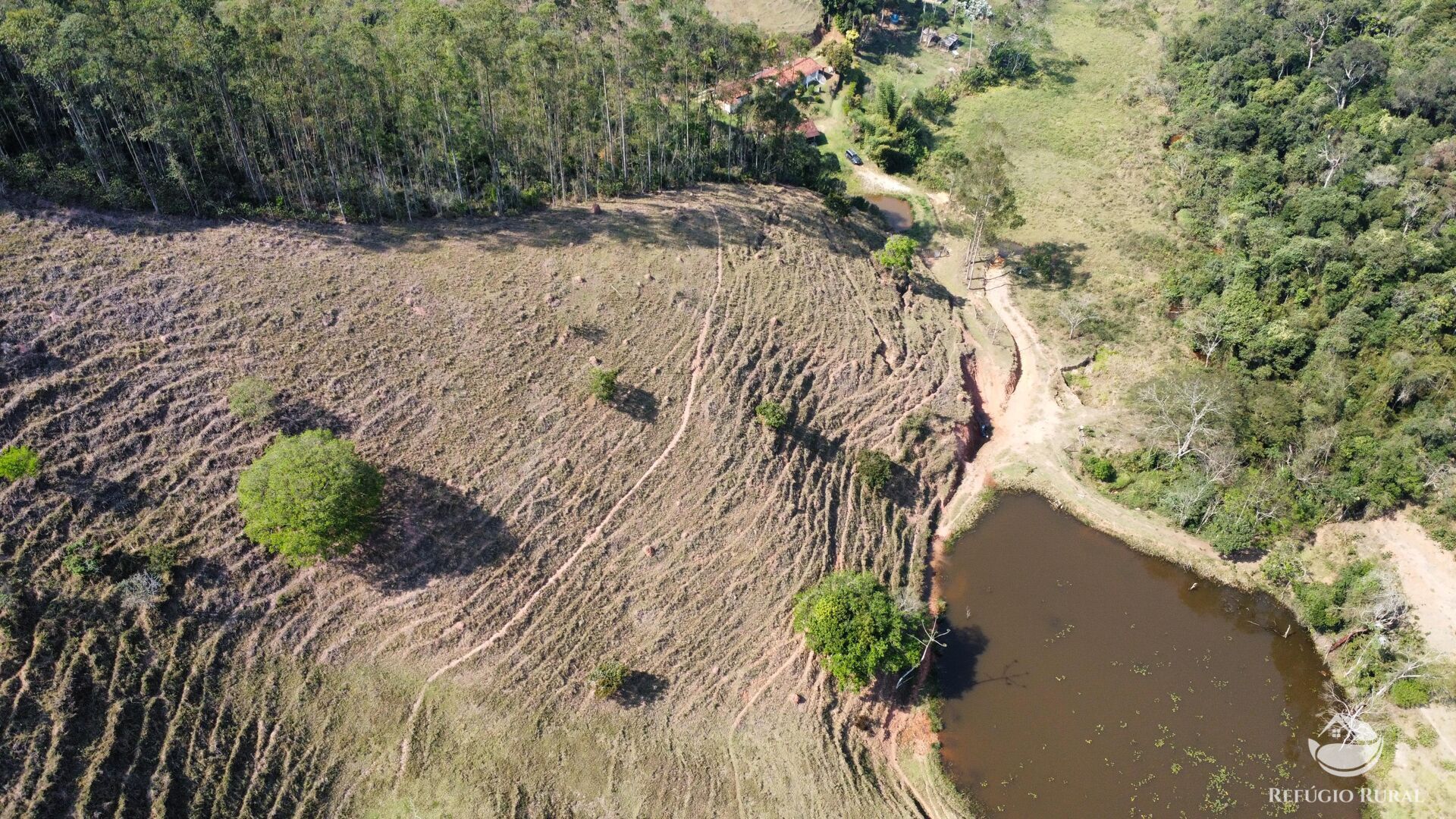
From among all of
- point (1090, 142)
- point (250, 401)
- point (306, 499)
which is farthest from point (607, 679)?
point (1090, 142)

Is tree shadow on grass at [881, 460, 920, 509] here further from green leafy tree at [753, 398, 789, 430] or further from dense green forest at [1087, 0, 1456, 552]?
dense green forest at [1087, 0, 1456, 552]

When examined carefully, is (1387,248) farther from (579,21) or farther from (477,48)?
(477,48)

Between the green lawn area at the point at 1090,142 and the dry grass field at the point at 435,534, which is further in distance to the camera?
the green lawn area at the point at 1090,142

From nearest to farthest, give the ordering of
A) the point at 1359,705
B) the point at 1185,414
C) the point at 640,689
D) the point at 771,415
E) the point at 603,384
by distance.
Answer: the point at 640,689 → the point at 1359,705 → the point at 603,384 → the point at 771,415 → the point at 1185,414

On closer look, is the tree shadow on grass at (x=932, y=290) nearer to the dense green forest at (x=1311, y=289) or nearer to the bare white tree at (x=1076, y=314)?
the bare white tree at (x=1076, y=314)

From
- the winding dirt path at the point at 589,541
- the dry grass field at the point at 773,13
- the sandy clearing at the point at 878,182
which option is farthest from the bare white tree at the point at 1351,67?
the winding dirt path at the point at 589,541

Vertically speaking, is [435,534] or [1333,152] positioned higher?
[1333,152]

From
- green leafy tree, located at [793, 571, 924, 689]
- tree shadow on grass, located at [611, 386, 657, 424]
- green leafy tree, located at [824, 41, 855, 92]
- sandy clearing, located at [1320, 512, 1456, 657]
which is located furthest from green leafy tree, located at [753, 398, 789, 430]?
green leafy tree, located at [824, 41, 855, 92]

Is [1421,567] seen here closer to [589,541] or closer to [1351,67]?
[589,541]
